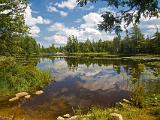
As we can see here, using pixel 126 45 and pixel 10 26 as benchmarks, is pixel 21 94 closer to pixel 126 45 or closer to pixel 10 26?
pixel 10 26

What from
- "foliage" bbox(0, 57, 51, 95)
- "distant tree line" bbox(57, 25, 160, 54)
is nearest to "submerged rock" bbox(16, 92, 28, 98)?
"foliage" bbox(0, 57, 51, 95)

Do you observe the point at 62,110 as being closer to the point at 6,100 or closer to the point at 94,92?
the point at 6,100

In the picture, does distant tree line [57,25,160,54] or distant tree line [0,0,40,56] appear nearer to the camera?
distant tree line [0,0,40,56]

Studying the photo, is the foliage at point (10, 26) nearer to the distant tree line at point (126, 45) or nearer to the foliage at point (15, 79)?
the foliage at point (15, 79)

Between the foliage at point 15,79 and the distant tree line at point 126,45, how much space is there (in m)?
36.4

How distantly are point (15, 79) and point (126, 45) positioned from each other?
10085 centimetres

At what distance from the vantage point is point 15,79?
2850 cm

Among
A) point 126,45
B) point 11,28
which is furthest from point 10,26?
point 126,45

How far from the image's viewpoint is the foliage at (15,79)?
90.2ft

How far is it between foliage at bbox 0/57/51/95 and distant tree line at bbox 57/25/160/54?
3642 cm

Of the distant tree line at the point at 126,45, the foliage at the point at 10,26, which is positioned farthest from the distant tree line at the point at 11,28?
the distant tree line at the point at 126,45

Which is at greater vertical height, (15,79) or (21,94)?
(15,79)

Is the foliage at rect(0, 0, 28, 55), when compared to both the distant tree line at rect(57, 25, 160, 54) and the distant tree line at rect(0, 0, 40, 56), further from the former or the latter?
the distant tree line at rect(57, 25, 160, 54)

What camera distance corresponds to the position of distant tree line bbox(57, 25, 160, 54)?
3938 inches
